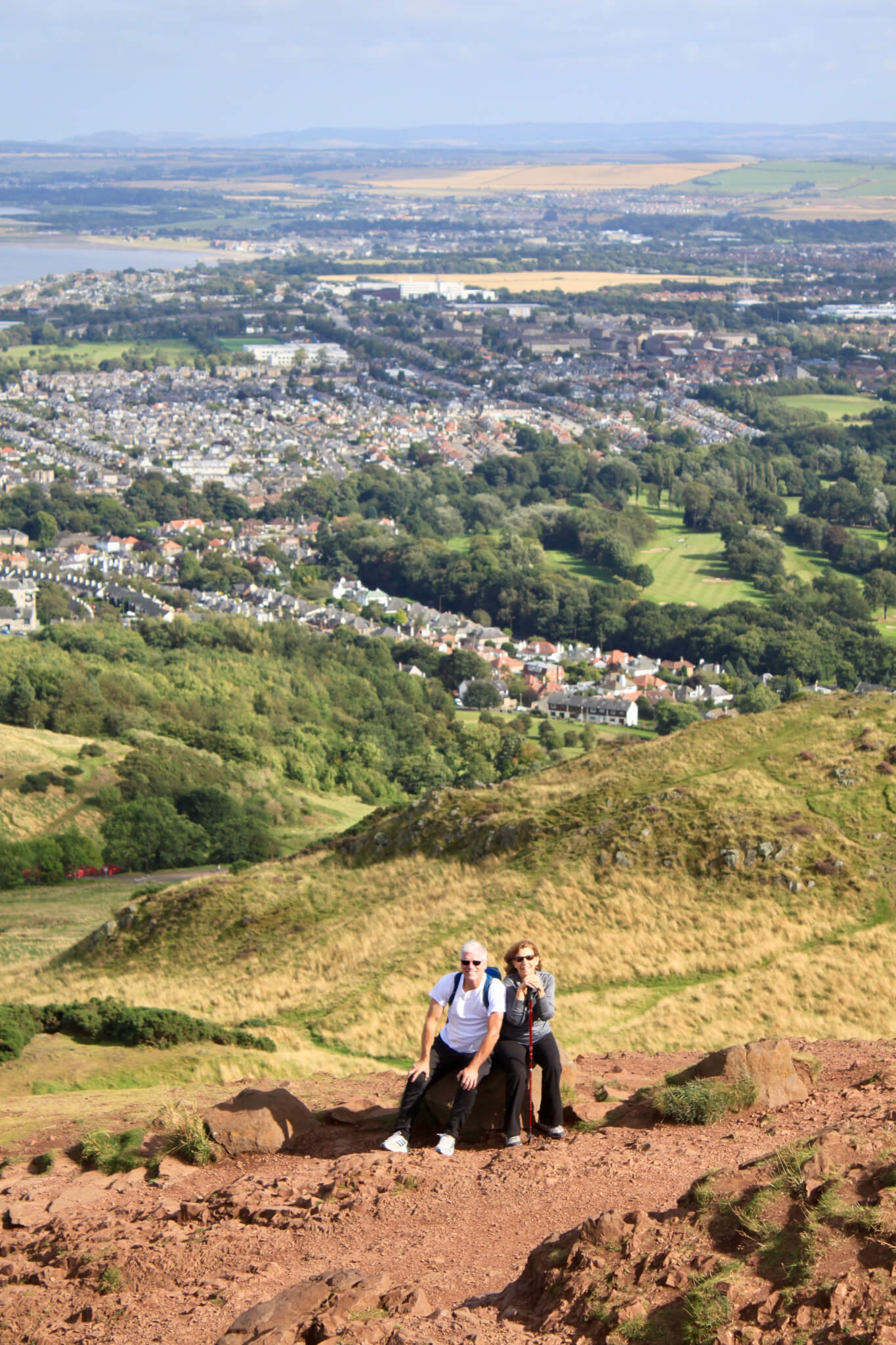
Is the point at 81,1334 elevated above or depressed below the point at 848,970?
above

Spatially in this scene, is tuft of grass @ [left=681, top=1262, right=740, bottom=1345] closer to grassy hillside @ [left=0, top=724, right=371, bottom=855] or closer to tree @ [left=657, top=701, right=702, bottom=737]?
grassy hillside @ [left=0, top=724, right=371, bottom=855]

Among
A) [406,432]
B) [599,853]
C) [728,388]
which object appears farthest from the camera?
[728,388]

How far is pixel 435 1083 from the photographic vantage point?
1116cm

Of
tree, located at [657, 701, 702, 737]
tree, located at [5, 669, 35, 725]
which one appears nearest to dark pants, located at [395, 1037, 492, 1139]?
tree, located at [5, 669, 35, 725]

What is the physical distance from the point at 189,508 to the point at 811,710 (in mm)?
112167

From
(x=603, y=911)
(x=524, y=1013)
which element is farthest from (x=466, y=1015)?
(x=603, y=911)

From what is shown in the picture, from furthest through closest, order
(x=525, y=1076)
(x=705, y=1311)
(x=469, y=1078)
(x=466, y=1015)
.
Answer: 1. (x=466, y=1015)
2. (x=525, y=1076)
3. (x=469, y=1078)
4. (x=705, y=1311)

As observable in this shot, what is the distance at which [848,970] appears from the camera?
19969 mm

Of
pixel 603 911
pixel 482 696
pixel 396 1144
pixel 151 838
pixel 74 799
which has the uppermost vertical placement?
pixel 396 1144

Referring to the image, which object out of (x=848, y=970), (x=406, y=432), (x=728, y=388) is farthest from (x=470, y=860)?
(x=728, y=388)

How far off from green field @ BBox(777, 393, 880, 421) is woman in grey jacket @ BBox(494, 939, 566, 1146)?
555 feet

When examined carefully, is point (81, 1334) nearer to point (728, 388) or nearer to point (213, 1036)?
point (213, 1036)

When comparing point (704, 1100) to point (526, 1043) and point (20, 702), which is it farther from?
point (20, 702)

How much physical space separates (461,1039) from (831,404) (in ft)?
598
